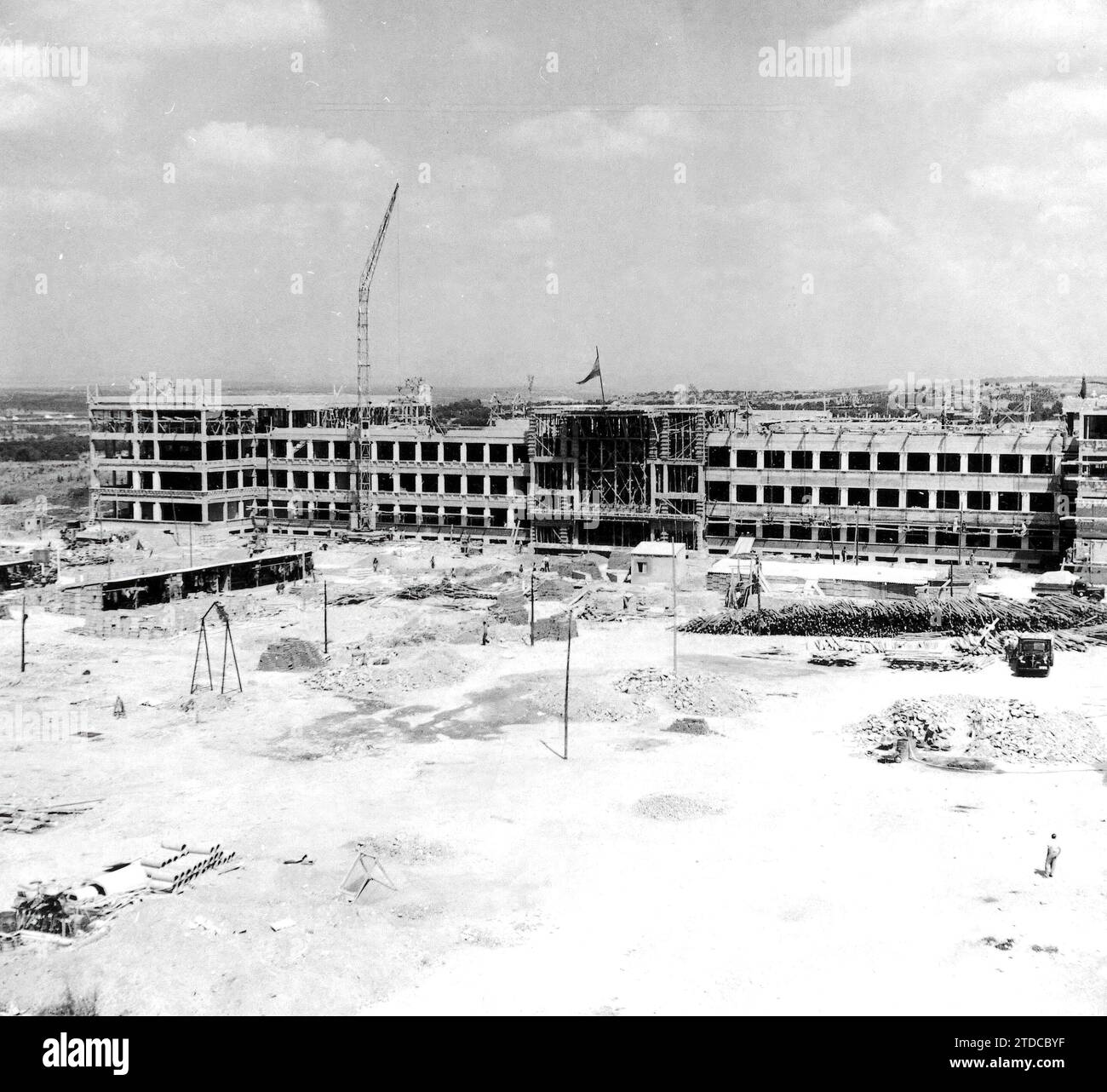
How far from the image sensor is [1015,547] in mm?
69625

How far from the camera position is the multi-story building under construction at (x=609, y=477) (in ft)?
230

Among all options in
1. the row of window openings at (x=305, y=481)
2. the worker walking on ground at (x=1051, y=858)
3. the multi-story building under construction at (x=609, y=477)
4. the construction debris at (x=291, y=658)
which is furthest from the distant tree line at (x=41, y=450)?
the worker walking on ground at (x=1051, y=858)

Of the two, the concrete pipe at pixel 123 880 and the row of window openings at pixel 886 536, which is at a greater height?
the row of window openings at pixel 886 536

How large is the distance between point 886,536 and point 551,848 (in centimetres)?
4958

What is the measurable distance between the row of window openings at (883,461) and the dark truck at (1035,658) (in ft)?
88.6

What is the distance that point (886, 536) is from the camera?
7219cm

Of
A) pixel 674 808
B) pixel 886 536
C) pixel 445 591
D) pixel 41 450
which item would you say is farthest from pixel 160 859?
pixel 41 450

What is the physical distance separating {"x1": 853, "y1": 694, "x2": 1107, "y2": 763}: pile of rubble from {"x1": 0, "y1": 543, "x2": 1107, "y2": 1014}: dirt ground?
123 centimetres

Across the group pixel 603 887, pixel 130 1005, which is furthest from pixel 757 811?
pixel 130 1005

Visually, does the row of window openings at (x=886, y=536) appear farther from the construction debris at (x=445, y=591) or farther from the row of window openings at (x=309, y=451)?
the construction debris at (x=445, y=591)

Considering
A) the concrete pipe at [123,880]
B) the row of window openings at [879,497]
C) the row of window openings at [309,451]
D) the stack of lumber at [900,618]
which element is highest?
the row of window openings at [309,451]
